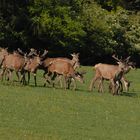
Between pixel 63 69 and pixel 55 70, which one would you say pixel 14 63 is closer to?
pixel 55 70

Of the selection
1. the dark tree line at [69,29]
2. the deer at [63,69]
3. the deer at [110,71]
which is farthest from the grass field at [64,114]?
the dark tree line at [69,29]

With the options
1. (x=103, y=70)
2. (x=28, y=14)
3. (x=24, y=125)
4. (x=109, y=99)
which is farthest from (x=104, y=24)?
(x=24, y=125)

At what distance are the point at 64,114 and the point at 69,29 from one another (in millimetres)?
33770

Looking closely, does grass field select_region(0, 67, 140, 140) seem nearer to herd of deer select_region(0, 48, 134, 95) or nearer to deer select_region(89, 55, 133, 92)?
herd of deer select_region(0, 48, 134, 95)

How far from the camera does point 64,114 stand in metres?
20.5

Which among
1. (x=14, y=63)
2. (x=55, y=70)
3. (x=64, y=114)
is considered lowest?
(x=64, y=114)

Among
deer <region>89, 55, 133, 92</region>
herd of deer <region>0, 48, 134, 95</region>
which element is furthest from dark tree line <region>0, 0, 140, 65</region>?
deer <region>89, 55, 133, 92</region>

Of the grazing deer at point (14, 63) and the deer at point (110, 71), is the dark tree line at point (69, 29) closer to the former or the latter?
the grazing deer at point (14, 63)

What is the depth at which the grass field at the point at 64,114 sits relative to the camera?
16.9 metres

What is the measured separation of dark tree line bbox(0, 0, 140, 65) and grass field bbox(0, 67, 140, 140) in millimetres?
24585

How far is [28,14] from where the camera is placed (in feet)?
178

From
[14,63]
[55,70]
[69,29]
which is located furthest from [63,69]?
[69,29]

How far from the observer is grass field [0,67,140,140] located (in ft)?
55.4

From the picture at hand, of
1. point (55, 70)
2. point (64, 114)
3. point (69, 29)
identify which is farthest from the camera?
point (69, 29)
